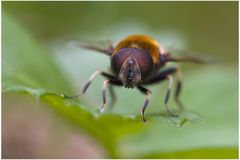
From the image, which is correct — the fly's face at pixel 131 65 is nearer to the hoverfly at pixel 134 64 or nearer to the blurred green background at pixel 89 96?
the hoverfly at pixel 134 64

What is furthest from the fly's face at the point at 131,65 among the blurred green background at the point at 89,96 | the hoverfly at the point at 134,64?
the blurred green background at the point at 89,96

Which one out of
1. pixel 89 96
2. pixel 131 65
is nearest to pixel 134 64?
pixel 131 65

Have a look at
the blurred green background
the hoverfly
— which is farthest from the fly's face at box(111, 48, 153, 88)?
the blurred green background

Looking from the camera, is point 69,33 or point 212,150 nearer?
point 212,150

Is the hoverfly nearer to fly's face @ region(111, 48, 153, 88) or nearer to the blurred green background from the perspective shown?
fly's face @ region(111, 48, 153, 88)

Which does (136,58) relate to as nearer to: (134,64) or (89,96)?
(134,64)

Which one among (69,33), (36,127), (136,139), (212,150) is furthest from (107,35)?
(212,150)

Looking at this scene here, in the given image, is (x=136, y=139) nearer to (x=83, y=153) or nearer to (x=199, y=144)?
(x=199, y=144)
